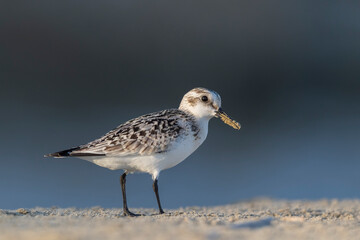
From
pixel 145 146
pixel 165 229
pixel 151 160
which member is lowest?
pixel 165 229

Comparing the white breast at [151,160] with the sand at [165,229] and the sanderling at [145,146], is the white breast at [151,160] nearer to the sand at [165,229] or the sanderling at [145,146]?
the sanderling at [145,146]

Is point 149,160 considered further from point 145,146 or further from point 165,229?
point 165,229

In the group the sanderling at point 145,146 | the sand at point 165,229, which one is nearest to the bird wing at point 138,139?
the sanderling at point 145,146

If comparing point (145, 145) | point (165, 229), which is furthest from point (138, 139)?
point (165, 229)

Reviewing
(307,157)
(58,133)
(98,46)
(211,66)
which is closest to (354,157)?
(307,157)

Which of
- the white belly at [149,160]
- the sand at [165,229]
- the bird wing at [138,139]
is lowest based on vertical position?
the sand at [165,229]

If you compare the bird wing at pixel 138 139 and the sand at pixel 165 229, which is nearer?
the sand at pixel 165 229

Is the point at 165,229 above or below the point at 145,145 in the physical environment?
below

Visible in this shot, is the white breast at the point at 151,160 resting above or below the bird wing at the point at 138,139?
below

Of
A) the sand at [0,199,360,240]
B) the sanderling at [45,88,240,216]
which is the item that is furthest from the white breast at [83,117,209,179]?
the sand at [0,199,360,240]

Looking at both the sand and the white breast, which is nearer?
the sand

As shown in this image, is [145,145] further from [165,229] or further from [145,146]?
[165,229]

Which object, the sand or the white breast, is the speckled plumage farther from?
the sand

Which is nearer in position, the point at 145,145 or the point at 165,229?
the point at 165,229
